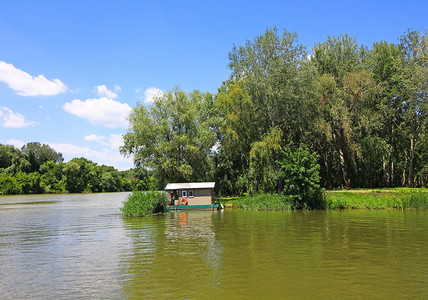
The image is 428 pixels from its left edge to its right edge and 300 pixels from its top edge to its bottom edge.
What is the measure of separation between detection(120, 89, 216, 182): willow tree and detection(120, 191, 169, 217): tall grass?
9.14 m

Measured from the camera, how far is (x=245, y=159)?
47125 millimetres

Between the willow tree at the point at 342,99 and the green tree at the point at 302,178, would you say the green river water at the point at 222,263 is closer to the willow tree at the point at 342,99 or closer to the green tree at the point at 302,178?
the green tree at the point at 302,178

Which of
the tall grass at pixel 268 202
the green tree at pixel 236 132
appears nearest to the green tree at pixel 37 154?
the green tree at pixel 236 132

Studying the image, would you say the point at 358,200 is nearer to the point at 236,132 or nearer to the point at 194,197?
the point at 236,132

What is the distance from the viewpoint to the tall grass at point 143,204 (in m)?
34.0

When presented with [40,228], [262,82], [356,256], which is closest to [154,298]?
[356,256]

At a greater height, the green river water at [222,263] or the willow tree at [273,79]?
the willow tree at [273,79]

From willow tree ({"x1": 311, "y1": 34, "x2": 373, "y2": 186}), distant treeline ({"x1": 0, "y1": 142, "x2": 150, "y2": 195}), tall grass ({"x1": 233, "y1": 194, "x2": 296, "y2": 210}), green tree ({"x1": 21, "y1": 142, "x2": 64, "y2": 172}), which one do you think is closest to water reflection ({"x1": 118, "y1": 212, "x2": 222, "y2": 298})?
tall grass ({"x1": 233, "y1": 194, "x2": 296, "y2": 210})

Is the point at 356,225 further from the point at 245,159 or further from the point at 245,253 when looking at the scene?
the point at 245,159

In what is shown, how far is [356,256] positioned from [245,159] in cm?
3313

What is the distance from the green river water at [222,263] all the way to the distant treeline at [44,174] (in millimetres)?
80727

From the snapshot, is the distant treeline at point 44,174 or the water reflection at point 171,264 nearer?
the water reflection at point 171,264

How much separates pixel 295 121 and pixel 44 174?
10675 cm

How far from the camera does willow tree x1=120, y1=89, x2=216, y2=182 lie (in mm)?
46406
